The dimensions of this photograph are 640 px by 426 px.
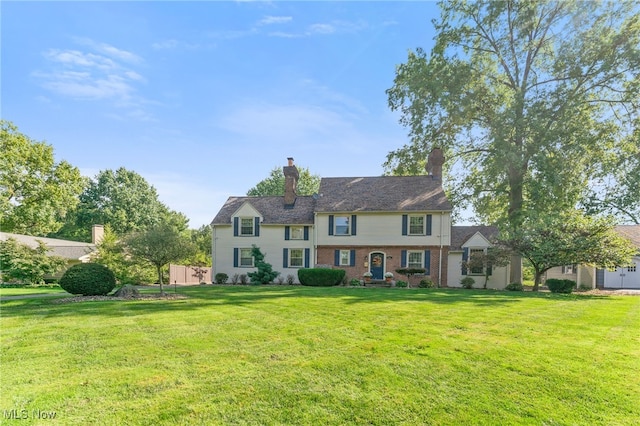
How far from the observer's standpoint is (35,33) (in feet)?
29.3

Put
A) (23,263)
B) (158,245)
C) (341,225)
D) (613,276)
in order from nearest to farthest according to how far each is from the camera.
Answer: (158,245), (23,263), (341,225), (613,276)

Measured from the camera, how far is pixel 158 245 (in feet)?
44.0

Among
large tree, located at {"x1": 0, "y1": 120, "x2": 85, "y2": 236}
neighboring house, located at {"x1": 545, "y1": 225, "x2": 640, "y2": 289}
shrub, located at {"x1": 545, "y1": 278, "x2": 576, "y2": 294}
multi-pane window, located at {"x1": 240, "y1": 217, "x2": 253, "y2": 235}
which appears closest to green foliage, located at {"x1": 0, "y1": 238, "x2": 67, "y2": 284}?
large tree, located at {"x1": 0, "y1": 120, "x2": 85, "y2": 236}

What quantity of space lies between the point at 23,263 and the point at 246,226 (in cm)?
1431

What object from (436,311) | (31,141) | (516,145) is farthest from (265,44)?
(31,141)

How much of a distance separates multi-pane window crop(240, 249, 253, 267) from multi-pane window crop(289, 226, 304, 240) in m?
3.33

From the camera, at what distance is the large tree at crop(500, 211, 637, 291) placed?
1770 cm

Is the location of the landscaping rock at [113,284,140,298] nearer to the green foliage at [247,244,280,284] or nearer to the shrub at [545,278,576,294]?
the green foliage at [247,244,280,284]

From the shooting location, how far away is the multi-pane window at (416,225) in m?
22.0

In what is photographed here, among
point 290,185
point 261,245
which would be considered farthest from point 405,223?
point 261,245

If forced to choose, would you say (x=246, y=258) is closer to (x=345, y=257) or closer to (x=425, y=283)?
(x=345, y=257)

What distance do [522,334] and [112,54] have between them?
1453 centimetres

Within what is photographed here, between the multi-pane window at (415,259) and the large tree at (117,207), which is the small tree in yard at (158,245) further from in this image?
the large tree at (117,207)
